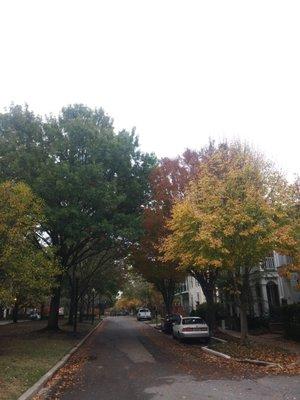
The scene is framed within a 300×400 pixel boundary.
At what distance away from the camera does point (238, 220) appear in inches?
671

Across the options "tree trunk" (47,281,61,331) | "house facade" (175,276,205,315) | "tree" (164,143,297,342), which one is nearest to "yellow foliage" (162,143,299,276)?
"tree" (164,143,297,342)

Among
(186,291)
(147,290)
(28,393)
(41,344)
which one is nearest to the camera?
(28,393)

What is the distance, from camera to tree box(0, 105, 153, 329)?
2252 centimetres

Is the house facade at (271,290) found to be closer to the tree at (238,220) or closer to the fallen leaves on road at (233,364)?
the tree at (238,220)

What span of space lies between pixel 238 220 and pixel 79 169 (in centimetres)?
962

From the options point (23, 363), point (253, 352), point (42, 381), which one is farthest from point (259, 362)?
point (23, 363)

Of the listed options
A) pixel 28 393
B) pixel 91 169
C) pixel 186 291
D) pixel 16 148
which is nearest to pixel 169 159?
pixel 91 169

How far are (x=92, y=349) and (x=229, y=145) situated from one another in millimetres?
13314

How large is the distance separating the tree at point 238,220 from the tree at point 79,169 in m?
5.05

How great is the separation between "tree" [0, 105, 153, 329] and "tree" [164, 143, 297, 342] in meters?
5.05

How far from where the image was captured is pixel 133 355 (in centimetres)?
1880

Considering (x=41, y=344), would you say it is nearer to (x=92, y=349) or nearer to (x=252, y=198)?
(x=92, y=349)

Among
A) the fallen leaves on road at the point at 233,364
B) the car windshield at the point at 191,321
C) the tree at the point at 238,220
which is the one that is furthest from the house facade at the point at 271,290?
the fallen leaves on road at the point at 233,364

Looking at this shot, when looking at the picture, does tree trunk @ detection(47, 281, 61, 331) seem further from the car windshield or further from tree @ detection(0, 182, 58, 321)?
tree @ detection(0, 182, 58, 321)
